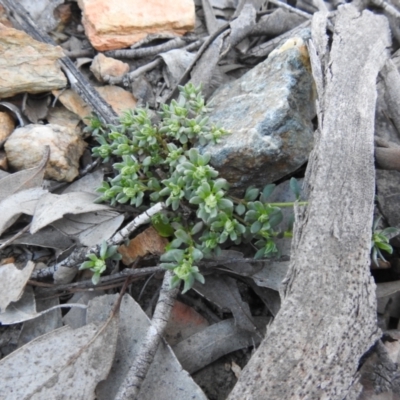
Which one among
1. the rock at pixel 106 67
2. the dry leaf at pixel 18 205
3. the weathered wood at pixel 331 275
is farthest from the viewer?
the rock at pixel 106 67

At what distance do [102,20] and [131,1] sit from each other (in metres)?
0.26

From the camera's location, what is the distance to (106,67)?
3.14m

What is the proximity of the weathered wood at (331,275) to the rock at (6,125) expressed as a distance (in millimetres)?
1772

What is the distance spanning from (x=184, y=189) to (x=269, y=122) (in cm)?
54

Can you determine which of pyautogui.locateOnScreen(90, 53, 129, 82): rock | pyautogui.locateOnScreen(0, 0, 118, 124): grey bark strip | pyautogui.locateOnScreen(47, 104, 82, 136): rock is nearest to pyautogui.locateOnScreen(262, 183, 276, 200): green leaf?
pyautogui.locateOnScreen(0, 0, 118, 124): grey bark strip

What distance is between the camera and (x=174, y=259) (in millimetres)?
2299

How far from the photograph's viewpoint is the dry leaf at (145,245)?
254cm

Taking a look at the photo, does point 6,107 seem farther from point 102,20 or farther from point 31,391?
point 31,391

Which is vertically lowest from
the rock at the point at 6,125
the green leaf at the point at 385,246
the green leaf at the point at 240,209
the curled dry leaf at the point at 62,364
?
the curled dry leaf at the point at 62,364

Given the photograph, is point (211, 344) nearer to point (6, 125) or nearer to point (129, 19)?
point (6, 125)

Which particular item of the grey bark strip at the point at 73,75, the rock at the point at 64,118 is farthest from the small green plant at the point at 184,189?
the rock at the point at 64,118

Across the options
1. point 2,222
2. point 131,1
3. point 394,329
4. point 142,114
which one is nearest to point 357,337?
point 394,329

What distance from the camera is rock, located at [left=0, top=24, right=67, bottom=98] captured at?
Result: 290 centimetres

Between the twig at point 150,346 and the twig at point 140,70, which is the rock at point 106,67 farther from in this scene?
the twig at point 150,346
